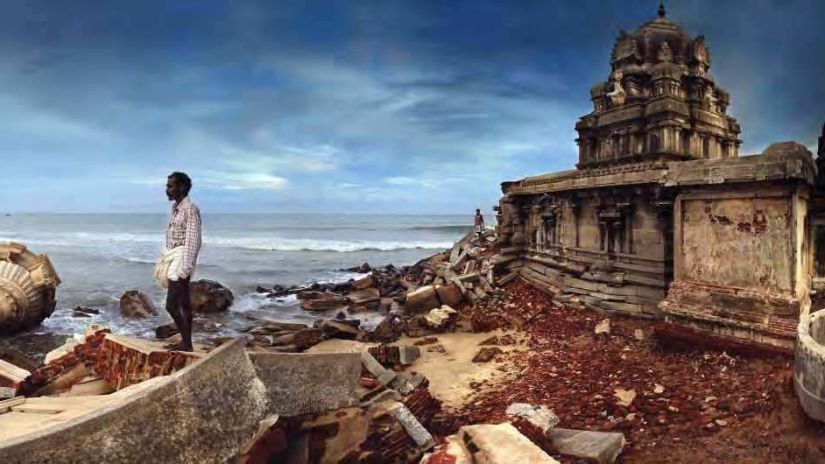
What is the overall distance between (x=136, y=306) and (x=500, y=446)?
14.8 metres

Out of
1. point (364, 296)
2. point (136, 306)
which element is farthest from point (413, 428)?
point (136, 306)

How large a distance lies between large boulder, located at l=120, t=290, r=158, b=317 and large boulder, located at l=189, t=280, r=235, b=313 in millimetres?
1294

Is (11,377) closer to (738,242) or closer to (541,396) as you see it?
(541,396)

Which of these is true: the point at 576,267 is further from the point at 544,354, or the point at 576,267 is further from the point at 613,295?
the point at 544,354

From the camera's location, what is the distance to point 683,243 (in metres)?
6.88

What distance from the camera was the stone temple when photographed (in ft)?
19.4

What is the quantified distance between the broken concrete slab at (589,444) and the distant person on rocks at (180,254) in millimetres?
3643

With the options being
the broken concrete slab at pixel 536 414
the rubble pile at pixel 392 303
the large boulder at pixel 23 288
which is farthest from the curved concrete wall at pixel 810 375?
the large boulder at pixel 23 288

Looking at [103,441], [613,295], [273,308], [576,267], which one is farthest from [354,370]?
[273,308]

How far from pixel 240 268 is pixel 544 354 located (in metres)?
23.8

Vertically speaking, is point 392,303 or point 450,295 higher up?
point 450,295

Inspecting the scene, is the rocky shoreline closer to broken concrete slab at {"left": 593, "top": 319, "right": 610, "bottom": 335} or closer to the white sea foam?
broken concrete slab at {"left": 593, "top": 319, "right": 610, "bottom": 335}

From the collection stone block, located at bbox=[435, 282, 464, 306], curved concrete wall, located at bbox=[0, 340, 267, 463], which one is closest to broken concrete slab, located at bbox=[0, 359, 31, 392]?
curved concrete wall, located at bbox=[0, 340, 267, 463]

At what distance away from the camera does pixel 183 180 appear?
197 inches
